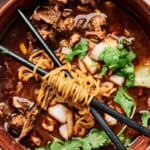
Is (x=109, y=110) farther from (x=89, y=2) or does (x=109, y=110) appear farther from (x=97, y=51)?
(x=89, y=2)

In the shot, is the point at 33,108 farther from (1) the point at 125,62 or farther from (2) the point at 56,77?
(1) the point at 125,62

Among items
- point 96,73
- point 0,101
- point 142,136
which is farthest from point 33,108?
point 142,136

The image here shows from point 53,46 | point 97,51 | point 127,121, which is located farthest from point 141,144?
point 53,46

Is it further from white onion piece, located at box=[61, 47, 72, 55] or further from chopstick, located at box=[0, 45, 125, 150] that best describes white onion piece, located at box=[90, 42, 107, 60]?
chopstick, located at box=[0, 45, 125, 150]

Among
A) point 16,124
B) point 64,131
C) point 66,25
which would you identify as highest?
point 66,25

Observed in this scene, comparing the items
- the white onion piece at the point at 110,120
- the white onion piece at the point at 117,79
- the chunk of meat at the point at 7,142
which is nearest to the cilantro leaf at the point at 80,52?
the white onion piece at the point at 117,79
